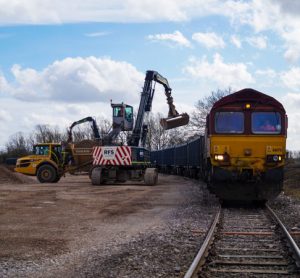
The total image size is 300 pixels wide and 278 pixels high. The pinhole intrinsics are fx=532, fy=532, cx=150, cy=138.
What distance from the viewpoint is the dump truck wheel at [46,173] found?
108ft

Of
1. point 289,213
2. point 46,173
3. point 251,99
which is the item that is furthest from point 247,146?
point 46,173

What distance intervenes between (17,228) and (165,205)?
22.8 ft

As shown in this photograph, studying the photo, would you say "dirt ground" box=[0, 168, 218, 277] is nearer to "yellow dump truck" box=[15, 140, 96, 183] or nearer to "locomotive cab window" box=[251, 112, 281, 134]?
"locomotive cab window" box=[251, 112, 281, 134]

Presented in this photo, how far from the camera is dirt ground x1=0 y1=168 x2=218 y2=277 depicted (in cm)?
831

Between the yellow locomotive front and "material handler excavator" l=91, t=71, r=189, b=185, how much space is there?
14.2 m

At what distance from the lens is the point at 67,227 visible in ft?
40.6

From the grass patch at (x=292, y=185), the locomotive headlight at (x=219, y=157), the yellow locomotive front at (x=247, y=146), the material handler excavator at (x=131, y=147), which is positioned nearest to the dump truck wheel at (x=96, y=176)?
the material handler excavator at (x=131, y=147)

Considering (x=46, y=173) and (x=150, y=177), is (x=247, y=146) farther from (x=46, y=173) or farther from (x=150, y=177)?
(x=46, y=173)

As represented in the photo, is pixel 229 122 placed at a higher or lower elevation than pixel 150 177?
higher

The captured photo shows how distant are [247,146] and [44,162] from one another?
19.9 m

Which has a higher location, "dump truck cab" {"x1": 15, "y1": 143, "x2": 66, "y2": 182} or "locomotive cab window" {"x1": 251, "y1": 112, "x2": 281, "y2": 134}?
"locomotive cab window" {"x1": 251, "y1": 112, "x2": 281, "y2": 134}

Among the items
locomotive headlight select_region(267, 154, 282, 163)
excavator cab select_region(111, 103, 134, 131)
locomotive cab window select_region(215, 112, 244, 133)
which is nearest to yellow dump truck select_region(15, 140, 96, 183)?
excavator cab select_region(111, 103, 134, 131)

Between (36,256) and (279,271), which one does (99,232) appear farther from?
(279,271)

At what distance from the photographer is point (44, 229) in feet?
39.4
